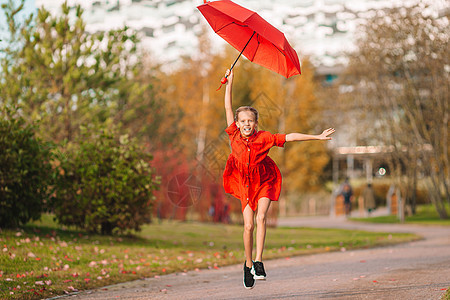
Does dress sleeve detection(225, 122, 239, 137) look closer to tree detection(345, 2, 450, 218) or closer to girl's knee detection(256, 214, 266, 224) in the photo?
girl's knee detection(256, 214, 266, 224)

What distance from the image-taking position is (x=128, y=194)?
37.5ft

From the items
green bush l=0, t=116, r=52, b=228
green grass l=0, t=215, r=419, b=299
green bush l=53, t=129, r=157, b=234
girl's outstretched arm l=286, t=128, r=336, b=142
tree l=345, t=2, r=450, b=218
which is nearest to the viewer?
girl's outstretched arm l=286, t=128, r=336, b=142

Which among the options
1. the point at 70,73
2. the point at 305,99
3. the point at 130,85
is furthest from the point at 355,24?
the point at 70,73

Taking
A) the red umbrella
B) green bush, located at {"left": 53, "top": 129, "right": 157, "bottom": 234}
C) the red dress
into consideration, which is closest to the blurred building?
green bush, located at {"left": 53, "top": 129, "right": 157, "bottom": 234}

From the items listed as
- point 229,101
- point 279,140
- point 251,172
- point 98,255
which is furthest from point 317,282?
point 98,255

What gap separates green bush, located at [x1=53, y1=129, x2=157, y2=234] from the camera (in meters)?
11.4

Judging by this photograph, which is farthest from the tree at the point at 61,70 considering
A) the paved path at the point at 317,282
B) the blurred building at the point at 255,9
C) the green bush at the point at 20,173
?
the blurred building at the point at 255,9

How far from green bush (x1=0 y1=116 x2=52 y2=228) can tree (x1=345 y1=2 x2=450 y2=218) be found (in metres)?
17.9

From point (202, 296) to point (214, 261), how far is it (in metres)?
3.66

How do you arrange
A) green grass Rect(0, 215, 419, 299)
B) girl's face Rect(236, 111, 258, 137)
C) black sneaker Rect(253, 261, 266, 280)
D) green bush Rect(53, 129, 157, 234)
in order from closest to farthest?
black sneaker Rect(253, 261, 266, 280) < girl's face Rect(236, 111, 258, 137) < green grass Rect(0, 215, 419, 299) < green bush Rect(53, 129, 157, 234)

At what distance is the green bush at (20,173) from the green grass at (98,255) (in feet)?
1.31

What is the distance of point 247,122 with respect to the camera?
19.7 ft

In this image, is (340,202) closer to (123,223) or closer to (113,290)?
(123,223)

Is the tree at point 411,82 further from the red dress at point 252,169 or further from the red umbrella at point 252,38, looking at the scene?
the red dress at point 252,169
